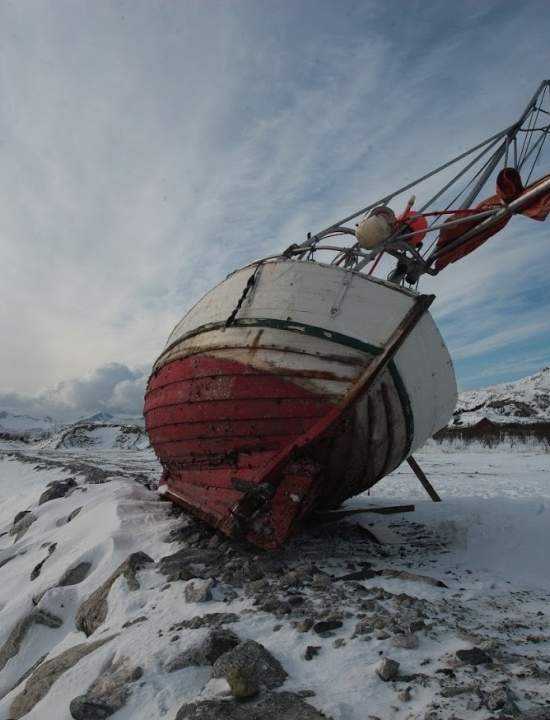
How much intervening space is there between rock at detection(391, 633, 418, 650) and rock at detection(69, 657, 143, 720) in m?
1.29

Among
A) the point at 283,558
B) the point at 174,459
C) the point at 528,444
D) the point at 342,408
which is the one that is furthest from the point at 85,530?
the point at 528,444

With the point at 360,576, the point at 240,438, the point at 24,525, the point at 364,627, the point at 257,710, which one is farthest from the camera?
the point at 24,525

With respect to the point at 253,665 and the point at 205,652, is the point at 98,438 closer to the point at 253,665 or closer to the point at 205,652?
the point at 205,652

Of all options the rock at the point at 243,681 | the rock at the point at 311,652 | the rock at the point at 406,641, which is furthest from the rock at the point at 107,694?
the rock at the point at 406,641

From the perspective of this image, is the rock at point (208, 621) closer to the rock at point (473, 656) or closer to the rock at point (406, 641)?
the rock at point (406, 641)

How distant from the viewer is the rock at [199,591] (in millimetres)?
3254

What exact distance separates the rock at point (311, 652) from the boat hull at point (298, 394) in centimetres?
156

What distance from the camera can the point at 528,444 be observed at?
24.0m

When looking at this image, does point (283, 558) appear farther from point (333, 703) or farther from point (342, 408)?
point (333, 703)

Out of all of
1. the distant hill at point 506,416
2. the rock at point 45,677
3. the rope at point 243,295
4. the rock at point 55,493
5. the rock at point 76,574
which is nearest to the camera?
the rock at point 45,677

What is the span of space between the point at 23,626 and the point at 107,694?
2.13 m

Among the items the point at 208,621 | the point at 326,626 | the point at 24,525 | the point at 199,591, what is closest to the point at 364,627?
the point at 326,626

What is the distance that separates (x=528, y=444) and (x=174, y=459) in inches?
910

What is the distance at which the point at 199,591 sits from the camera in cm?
330
